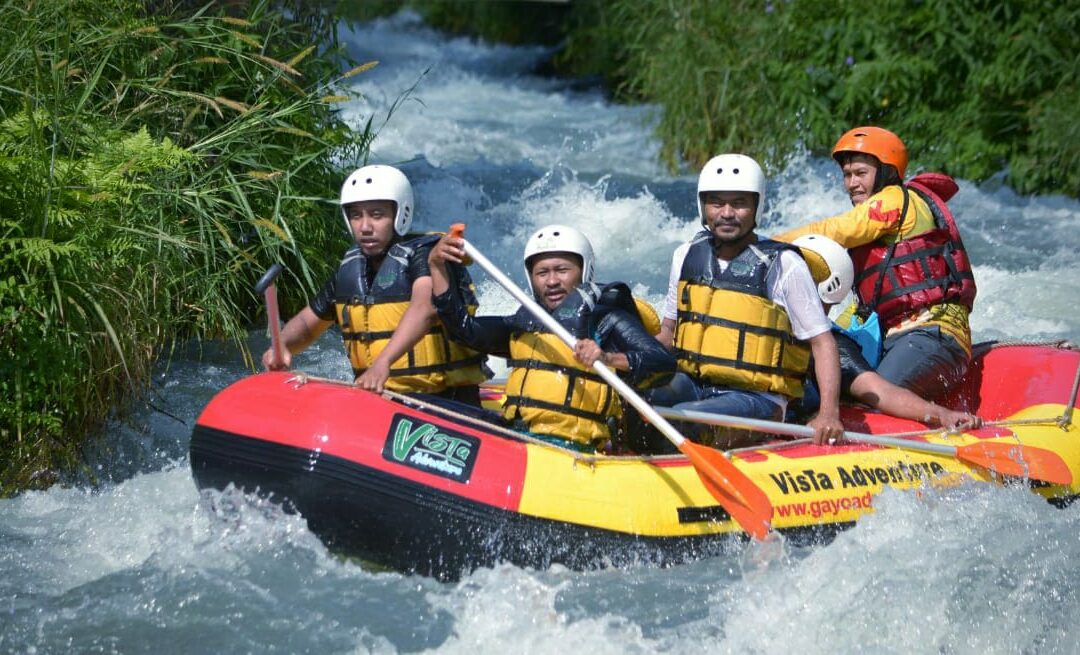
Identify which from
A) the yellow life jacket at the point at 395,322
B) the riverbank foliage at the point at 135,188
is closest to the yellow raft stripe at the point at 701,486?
the yellow life jacket at the point at 395,322

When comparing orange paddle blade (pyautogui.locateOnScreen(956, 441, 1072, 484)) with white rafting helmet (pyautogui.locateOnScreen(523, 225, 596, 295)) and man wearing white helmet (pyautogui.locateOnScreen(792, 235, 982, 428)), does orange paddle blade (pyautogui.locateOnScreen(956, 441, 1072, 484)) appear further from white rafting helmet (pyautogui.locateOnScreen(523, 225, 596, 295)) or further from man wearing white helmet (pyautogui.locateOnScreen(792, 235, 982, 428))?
white rafting helmet (pyautogui.locateOnScreen(523, 225, 596, 295))

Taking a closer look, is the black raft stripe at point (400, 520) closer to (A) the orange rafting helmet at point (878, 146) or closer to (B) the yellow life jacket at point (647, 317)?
(B) the yellow life jacket at point (647, 317)

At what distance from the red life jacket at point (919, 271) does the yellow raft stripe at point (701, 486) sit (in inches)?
29.8

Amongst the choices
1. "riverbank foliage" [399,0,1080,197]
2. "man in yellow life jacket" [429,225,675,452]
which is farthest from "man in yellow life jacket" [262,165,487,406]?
"riverbank foliage" [399,0,1080,197]

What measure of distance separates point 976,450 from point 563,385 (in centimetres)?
170

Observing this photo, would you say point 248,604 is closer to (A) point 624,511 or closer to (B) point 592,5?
(A) point 624,511

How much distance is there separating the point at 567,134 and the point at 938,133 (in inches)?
174

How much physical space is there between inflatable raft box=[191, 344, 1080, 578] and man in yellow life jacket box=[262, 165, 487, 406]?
12.7 inches

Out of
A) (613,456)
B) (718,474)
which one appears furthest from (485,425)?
(718,474)

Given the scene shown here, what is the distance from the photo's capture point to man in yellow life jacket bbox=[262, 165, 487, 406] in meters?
5.16

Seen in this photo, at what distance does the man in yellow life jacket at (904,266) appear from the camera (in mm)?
5852

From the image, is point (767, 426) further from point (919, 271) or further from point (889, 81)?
point (889, 81)

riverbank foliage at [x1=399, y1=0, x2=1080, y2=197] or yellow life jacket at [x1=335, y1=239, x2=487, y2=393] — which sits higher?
riverbank foliage at [x1=399, y1=0, x2=1080, y2=197]

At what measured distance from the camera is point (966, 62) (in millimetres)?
10742
